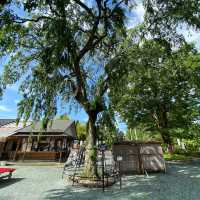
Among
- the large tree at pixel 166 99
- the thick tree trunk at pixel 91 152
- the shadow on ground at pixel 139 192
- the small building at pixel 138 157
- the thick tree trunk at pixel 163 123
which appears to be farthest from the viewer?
the thick tree trunk at pixel 163 123

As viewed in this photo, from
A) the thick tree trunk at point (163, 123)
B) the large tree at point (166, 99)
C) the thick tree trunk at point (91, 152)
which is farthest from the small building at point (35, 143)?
the thick tree trunk at point (163, 123)

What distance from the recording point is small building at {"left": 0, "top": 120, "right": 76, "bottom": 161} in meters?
20.4

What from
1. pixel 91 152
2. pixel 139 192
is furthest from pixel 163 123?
pixel 139 192

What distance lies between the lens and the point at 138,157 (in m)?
12.7

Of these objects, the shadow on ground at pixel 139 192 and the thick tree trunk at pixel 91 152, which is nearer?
the shadow on ground at pixel 139 192

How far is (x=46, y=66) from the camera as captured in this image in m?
9.30

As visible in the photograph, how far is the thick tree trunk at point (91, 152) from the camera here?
408 inches

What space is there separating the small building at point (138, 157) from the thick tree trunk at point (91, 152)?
2399 millimetres

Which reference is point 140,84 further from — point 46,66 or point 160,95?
point 46,66

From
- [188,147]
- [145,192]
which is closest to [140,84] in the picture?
[188,147]

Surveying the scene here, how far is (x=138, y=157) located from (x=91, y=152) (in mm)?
3670

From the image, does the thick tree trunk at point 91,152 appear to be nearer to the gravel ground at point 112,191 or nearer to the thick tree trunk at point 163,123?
the gravel ground at point 112,191

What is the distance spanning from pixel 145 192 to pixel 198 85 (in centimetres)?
1537

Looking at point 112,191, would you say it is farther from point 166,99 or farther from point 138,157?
point 166,99
